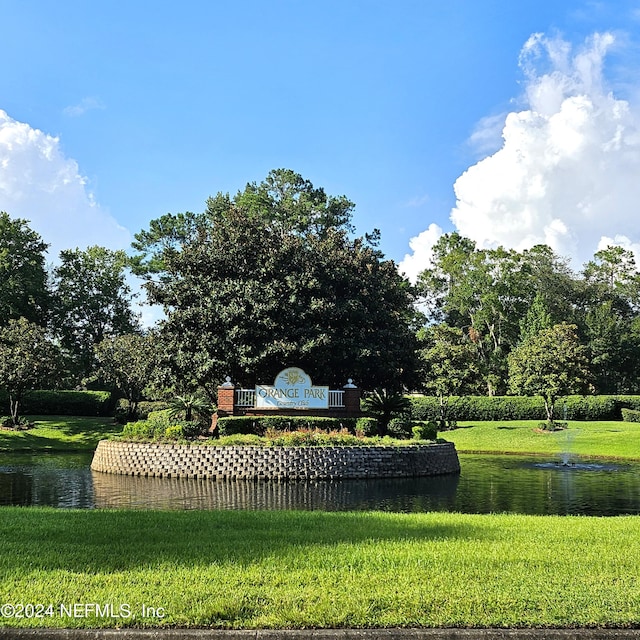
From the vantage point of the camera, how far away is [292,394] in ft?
83.5

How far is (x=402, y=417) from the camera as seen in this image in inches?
984

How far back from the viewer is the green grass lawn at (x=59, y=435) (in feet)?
105

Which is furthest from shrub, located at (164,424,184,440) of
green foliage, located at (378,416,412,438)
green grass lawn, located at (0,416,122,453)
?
green grass lawn, located at (0,416,122,453)

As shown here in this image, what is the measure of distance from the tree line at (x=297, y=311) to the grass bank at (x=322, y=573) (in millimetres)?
18133

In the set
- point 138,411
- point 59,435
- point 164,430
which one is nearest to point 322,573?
point 164,430

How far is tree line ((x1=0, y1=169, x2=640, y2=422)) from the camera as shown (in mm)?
27578

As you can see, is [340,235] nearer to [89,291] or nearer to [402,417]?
[402,417]

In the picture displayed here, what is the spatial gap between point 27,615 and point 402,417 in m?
20.8

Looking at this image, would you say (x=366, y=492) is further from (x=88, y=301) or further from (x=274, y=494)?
(x=88, y=301)

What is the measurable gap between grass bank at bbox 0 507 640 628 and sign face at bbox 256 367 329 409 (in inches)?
640

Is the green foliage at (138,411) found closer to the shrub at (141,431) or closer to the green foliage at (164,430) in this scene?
the green foliage at (164,430)

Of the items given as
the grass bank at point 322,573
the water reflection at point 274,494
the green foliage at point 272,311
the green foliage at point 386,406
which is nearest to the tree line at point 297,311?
the green foliage at point 272,311

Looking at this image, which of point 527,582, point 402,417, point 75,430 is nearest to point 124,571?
point 527,582

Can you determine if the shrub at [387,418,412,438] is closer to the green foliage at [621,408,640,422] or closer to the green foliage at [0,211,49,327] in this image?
the green foliage at [621,408,640,422]
